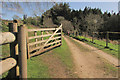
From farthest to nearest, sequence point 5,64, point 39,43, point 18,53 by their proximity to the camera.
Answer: point 39,43
point 18,53
point 5,64

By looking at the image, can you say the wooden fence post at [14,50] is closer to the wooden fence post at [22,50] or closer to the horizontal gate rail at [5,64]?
the wooden fence post at [22,50]

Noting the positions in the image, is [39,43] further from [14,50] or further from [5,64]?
[5,64]

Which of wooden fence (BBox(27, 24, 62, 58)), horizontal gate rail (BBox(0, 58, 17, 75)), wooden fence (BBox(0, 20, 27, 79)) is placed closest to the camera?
horizontal gate rail (BBox(0, 58, 17, 75))

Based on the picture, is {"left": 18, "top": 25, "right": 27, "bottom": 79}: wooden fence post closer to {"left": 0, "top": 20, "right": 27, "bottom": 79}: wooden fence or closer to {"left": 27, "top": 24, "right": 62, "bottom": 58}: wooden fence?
{"left": 0, "top": 20, "right": 27, "bottom": 79}: wooden fence

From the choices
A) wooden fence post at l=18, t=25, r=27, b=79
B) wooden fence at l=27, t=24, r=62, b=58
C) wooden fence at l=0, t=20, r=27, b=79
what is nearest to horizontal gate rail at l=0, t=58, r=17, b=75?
wooden fence at l=0, t=20, r=27, b=79

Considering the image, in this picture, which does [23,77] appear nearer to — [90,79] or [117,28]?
[90,79]

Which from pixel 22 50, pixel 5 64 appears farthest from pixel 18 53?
pixel 5 64

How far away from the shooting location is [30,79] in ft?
8.84

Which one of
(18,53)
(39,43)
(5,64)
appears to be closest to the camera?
(5,64)

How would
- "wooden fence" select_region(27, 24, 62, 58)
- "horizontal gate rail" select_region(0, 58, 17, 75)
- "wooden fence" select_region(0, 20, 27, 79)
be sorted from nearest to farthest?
"horizontal gate rail" select_region(0, 58, 17, 75), "wooden fence" select_region(0, 20, 27, 79), "wooden fence" select_region(27, 24, 62, 58)

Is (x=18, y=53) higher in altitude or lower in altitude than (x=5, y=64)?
higher

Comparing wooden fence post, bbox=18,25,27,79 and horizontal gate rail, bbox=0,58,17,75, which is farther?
wooden fence post, bbox=18,25,27,79

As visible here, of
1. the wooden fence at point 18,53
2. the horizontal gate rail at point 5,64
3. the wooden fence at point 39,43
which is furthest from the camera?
the wooden fence at point 39,43

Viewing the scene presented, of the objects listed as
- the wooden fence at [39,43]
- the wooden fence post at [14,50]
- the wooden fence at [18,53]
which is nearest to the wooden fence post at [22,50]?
the wooden fence at [18,53]
